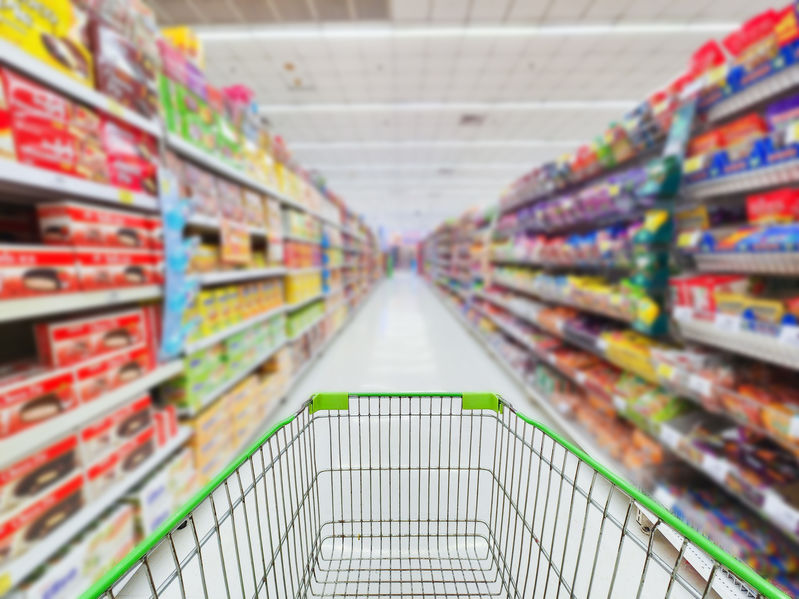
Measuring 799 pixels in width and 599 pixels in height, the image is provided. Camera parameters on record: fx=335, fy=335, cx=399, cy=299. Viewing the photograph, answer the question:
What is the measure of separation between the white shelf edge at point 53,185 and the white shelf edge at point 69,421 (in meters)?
0.67

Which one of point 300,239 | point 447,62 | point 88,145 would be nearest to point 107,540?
point 88,145

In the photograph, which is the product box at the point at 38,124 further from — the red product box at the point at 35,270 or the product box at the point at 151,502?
the product box at the point at 151,502

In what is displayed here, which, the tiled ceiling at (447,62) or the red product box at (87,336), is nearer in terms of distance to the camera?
the red product box at (87,336)

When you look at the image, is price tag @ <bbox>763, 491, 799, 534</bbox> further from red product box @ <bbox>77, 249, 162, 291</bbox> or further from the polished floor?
red product box @ <bbox>77, 249, 162, 291</bbox>

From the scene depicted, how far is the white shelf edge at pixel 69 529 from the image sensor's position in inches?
34.1

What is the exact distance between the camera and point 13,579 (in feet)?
2.81

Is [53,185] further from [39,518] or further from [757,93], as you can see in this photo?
[757,93]

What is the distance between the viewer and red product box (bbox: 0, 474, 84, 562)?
86cm

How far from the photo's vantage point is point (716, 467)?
133 cm

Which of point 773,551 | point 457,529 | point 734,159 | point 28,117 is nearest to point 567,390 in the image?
point 773,551

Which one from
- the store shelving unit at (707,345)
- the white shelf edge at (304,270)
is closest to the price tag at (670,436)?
the store shelving unit at (707,345)

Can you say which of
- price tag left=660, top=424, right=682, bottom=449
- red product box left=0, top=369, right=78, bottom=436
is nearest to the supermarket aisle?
price tag left=660, top=424, right=682, bottom=449

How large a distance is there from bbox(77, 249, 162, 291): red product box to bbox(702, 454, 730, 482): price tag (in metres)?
2.35

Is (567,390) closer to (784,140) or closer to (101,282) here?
(784,140)
